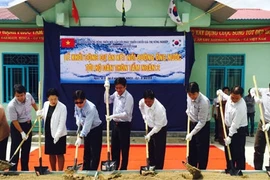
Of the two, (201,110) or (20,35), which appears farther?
(20,35)

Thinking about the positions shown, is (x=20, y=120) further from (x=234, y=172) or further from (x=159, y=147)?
(x=234, y=172)

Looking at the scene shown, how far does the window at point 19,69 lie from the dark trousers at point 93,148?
4413mm

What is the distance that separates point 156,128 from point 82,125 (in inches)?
40.0

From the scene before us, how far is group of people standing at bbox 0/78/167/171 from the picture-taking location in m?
4.74

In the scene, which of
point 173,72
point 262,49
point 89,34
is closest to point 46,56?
point 89,34

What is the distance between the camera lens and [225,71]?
353 inches

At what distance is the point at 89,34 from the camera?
26.8 feet

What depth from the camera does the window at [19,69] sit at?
8.79 meters

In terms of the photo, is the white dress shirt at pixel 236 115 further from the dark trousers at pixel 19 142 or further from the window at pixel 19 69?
the window at pixel 19 69

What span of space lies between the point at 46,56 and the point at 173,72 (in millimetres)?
2919

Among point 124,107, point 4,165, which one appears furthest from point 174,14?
point 4,165

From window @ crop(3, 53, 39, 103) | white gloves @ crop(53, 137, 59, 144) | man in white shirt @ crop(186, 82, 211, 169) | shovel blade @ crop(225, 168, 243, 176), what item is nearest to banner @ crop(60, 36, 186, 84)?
window @ crop(3, 53, 39, 103)

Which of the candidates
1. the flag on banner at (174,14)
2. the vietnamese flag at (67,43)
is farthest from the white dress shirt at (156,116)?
the vietnamese flag at (67,43)

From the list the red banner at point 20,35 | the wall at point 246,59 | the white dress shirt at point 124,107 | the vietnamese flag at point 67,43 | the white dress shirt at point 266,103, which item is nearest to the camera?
the white dress shirt at point 266,103
